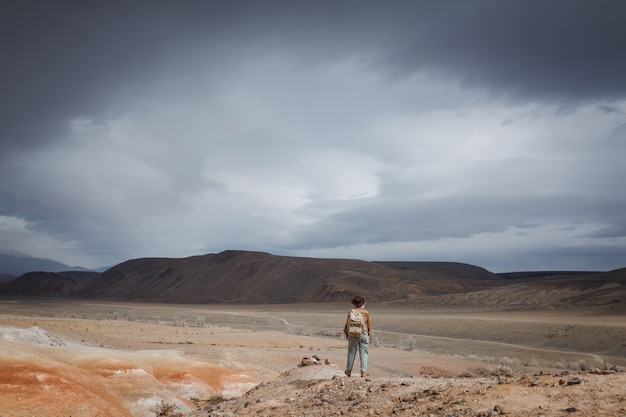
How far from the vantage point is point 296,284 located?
120500mm

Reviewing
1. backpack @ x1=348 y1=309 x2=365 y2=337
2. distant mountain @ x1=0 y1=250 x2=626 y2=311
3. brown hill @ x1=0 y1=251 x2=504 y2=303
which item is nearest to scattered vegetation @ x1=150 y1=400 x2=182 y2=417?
backpack @ x1=348 y1=309 x2=365 y2=337

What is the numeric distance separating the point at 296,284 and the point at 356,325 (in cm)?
11085

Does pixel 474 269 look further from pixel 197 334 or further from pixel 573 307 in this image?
pixel 197 334

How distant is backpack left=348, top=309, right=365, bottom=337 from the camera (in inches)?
423

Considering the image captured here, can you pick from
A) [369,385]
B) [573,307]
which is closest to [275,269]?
[573,307]

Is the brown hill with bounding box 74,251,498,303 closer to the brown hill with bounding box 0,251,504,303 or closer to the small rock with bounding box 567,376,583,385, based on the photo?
the brown hill with bounding box 0,251,504,303

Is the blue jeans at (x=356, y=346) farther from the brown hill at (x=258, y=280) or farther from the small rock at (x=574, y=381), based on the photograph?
the brown hill at (x=258, y=280)

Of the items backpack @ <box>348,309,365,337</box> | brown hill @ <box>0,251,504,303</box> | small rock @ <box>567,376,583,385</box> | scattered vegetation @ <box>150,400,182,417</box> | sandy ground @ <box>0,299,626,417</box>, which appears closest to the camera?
small rock @ <box>567,376,583,385</box>

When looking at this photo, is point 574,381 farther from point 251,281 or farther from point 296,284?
point 251,281

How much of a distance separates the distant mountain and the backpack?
A: 6319 cm

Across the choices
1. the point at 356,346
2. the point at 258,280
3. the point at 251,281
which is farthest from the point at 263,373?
the point at 251,281

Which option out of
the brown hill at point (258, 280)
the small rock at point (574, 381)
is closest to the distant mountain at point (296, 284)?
the brown hill at point (258, 280)

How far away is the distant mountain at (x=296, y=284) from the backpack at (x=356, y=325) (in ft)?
207

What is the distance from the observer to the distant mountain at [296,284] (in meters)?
79.2
